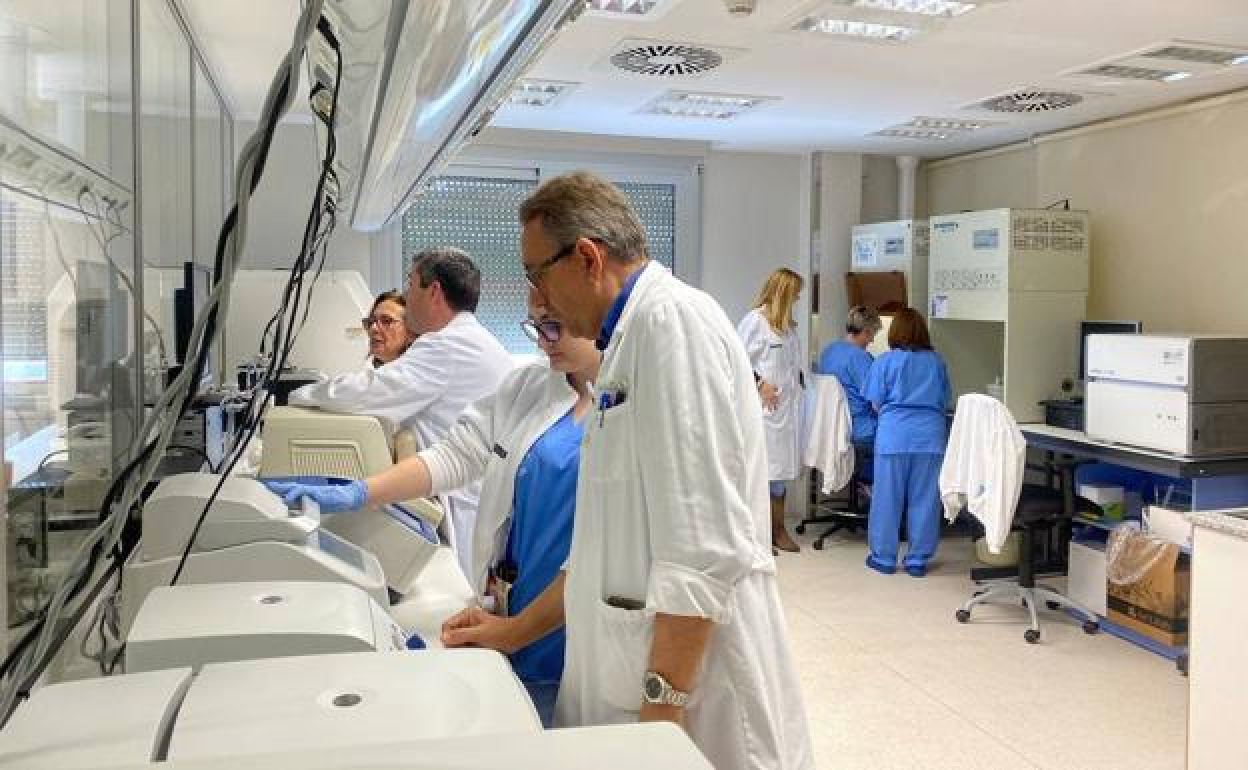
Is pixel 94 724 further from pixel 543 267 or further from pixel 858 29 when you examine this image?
pixel 858 29

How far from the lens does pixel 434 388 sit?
255 cm

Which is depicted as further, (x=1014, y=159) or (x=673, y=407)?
(x=1014, y=159)

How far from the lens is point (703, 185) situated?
622cm

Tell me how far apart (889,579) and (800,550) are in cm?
68

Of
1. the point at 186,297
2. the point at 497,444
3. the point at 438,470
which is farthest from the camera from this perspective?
the point at 186,297

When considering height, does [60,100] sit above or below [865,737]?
above

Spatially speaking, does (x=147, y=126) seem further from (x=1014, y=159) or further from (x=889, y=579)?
(x=1014, y=159)

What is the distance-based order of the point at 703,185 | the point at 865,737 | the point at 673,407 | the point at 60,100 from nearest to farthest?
the point at 673,407 < the point at 60,100 < the point at 865,737 < the point at 703,185

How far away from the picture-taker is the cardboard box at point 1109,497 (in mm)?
4492

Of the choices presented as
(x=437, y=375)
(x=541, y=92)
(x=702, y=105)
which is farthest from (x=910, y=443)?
(x=437, y=375)

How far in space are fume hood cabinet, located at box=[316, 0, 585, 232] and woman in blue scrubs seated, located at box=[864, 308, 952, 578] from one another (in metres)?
3.89

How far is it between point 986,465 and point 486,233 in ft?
10.4

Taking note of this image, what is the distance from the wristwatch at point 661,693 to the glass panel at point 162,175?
1.06 meters

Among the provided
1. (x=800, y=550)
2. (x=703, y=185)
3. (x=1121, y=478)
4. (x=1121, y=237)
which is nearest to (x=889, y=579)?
(x=800, y=550)
